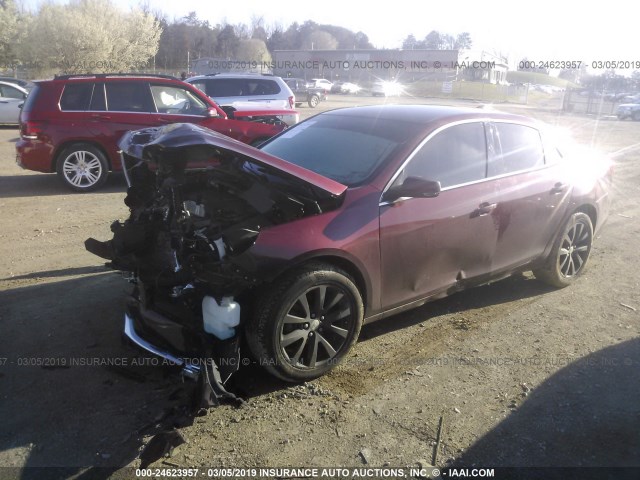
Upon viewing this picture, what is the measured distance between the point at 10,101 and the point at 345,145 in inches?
682

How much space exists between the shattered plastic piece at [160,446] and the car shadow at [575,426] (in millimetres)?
1467

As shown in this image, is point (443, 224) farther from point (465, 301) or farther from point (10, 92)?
point (10, 92)

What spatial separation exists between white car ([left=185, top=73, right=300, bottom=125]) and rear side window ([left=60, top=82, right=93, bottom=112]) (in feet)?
14.0

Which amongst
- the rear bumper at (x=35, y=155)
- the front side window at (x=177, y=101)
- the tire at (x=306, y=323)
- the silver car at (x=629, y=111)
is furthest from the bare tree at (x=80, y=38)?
the tire at (x=306, y=323)

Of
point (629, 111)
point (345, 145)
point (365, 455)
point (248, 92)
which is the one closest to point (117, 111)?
point (248, 92)

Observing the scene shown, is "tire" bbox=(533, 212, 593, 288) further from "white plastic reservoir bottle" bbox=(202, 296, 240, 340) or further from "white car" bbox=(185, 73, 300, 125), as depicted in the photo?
"white car" bbox=(185, 73, 300, 125)

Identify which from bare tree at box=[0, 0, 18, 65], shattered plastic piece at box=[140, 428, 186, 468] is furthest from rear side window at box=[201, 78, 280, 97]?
bare tree at box=[0, 0, 18, 65]

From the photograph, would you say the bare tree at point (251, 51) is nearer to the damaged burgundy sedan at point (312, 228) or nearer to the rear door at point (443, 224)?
the damaged burgundy sedan at point (312, 228)

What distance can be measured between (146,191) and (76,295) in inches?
57.0

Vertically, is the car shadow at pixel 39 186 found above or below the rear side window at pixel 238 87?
below

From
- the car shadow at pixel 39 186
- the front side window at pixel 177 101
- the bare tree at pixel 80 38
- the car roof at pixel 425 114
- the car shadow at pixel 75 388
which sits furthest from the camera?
the bare tree at pixel 80 38

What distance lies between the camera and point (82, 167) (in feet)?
29.4

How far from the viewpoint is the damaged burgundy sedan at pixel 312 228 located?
3.15 m

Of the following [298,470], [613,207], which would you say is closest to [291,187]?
[298,470]
